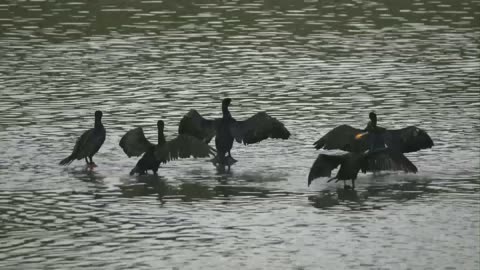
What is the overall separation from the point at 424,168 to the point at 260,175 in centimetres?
222

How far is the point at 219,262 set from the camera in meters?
13.9

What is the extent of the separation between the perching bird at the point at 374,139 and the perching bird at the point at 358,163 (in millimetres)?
576

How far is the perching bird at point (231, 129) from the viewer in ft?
61.2

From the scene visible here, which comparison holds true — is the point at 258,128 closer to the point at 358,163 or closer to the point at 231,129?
the point at 231,129

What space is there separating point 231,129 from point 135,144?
139 centimetres

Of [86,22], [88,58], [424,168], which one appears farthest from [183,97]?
[86,22]

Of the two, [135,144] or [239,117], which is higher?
[135,144]

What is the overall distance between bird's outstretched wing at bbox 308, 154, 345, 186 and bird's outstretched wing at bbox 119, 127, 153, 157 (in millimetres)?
2341

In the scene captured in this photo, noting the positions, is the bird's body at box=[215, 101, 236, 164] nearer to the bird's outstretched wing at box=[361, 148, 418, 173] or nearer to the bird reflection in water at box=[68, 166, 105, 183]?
the bird reflection in water at box=[68, 166, 105, 183]

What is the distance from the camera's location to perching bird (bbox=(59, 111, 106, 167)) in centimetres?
1820

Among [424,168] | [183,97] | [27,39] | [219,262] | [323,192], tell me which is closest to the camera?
[219,262]

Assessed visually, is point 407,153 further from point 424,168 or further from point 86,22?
point 86,22

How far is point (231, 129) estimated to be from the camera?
61.4 feet

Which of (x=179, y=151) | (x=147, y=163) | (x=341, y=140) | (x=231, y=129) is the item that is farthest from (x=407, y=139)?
(x=147, y=163)
